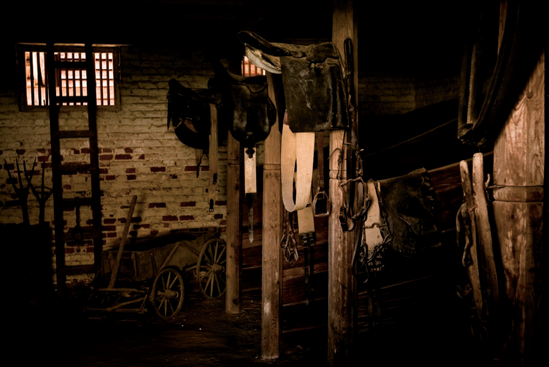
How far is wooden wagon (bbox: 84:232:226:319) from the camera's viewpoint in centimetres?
528

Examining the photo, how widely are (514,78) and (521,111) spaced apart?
0.51 feet

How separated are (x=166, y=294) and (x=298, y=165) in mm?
3133

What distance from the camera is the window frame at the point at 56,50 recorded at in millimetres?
5816

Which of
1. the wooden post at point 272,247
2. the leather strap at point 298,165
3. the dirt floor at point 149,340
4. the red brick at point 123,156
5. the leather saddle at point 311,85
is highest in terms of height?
the leather saddle at point 311,85

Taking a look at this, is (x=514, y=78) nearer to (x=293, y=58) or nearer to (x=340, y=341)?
(x=293, y=58)

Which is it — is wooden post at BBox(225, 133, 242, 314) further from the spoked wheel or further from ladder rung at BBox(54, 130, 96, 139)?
ladder rung at BBox(54, 130, 96, 139)

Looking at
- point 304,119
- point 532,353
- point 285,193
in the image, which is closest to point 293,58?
point 304,119

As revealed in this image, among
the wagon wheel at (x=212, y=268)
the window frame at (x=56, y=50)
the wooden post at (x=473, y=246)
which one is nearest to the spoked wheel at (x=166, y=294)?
the wagon wheel at (x=212, y=268)

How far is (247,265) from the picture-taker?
18.3ft

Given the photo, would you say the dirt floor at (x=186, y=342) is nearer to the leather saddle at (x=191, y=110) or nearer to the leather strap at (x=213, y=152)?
the leather strap at (x=213, y=152)

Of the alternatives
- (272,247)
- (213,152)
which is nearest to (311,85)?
(272,247)

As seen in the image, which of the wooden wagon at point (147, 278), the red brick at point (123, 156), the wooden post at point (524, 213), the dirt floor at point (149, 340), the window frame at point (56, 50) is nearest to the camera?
the wooden post at point (524, 213)

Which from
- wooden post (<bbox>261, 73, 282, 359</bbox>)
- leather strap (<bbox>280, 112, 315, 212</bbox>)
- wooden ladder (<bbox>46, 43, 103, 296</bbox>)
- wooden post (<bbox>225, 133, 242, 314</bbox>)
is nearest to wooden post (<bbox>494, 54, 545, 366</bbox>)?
leather strap (<bbox>280, 112, 315, 212</bbox>)

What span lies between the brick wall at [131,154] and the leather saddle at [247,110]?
2383 mm
